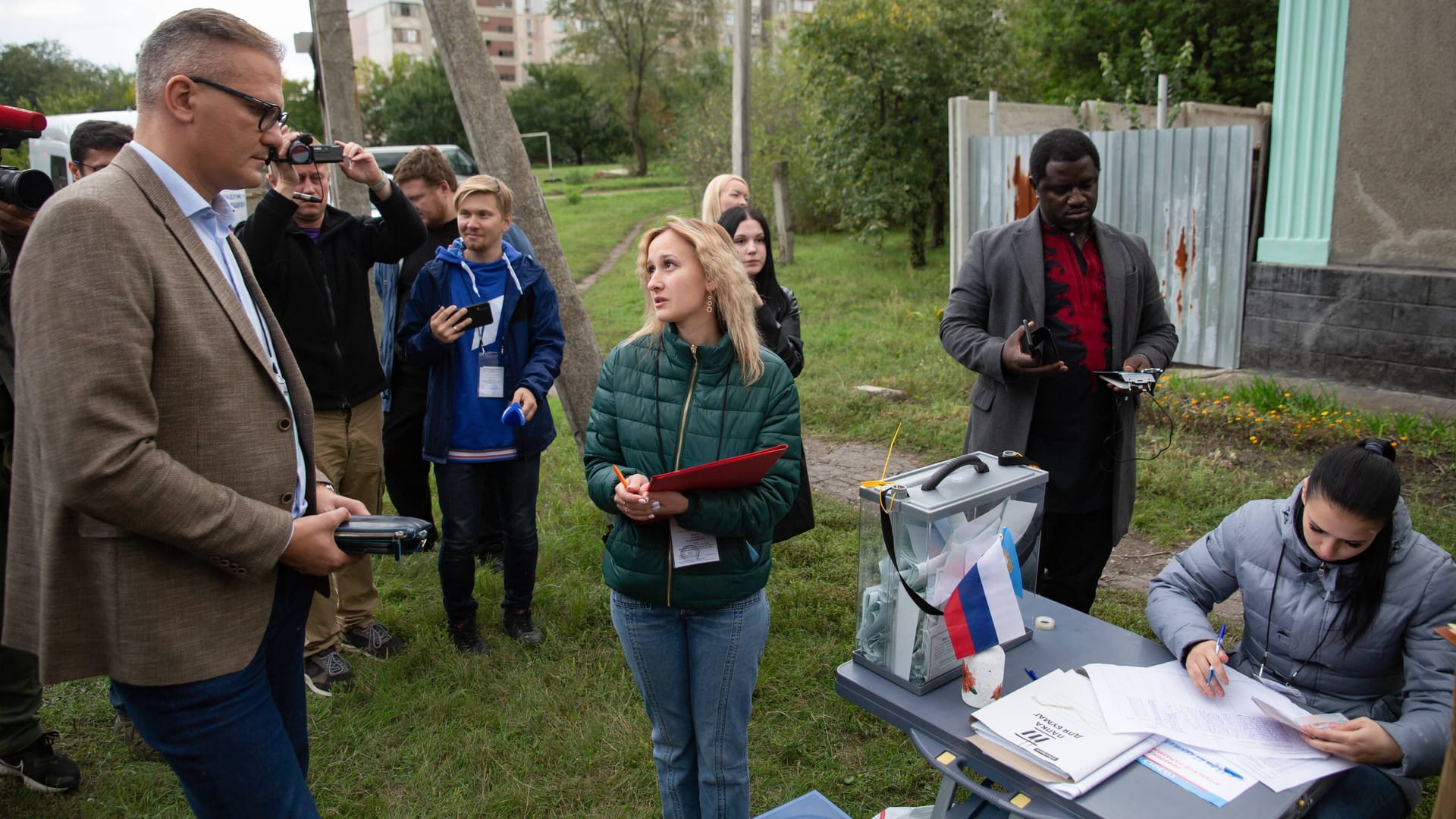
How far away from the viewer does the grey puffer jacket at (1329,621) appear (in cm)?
221

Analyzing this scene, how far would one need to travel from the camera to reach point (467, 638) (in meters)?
4.18

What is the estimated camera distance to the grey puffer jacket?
2.21 meters

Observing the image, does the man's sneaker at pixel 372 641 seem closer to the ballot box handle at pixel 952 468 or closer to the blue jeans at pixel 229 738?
the blue jeans at pixel 229 738

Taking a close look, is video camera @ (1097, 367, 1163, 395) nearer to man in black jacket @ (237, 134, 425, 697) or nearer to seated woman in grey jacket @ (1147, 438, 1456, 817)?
seated woman in grey jacket @ (1147, 438, 1456, 817)

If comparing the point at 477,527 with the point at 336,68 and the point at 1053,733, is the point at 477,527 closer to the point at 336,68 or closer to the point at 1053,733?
the point at 1053,733

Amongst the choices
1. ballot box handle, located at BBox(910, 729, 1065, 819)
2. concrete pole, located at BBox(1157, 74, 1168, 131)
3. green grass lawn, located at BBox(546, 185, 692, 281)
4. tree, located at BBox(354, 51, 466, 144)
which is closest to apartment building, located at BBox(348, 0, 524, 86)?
tree, located at BBox(354, 51, 466, 144)

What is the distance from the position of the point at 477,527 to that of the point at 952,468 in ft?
7.80

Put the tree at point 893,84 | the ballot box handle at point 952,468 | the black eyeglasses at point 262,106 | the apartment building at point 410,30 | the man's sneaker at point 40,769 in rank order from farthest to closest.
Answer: the apartment building at point 410,30 → the tree at point 893,84 → the man's sneaker at point 40,769 → the ballot box handle at point 952,468 → the black eyeglasses at point 262,106

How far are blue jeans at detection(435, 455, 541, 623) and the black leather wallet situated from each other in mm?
2020

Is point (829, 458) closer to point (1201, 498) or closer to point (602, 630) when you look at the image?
point (1201, 498)

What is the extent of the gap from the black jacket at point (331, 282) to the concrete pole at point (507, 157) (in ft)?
3.61

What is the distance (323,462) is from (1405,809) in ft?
11.8

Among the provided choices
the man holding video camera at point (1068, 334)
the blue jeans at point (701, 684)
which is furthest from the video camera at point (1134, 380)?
the blue jeans at point (701, 684)

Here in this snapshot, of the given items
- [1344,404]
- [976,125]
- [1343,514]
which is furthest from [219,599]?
[976,125]
